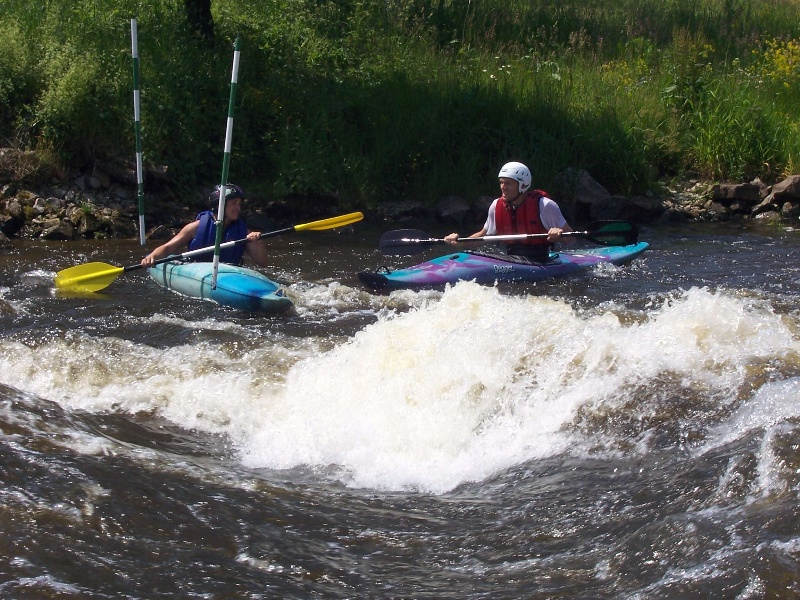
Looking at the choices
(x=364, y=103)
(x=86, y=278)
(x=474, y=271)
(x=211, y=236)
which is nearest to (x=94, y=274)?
(x=86, y=278)

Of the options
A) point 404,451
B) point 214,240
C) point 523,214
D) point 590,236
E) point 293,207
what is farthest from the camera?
point 293,207

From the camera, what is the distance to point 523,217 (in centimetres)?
782

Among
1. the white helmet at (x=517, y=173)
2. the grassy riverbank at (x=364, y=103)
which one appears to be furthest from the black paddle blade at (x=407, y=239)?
the grassy riverbank at (x=364, y=103)

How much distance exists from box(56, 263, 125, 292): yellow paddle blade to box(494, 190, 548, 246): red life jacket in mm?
3055

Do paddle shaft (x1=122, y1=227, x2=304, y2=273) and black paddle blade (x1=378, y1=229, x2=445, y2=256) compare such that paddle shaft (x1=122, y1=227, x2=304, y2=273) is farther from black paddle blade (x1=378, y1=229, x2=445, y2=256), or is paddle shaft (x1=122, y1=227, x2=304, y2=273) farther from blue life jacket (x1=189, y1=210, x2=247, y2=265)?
black paddle blade (x1=378, y1=229, x2=445, y2=256)

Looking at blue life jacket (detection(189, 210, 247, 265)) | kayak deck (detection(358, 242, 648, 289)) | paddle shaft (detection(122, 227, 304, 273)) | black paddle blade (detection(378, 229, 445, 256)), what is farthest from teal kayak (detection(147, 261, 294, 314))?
black paddle blade (detection(378, 229, 445, 256))

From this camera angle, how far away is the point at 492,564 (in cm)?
311

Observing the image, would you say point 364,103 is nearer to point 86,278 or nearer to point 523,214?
point 523,214

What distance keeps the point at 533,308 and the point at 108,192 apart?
21.1ft

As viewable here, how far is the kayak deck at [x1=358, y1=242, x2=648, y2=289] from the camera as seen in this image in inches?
293

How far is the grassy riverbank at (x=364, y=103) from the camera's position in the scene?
426 inches

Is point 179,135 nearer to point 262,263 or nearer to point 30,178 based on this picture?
point 30,178

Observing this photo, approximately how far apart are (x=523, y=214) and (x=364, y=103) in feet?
15.1

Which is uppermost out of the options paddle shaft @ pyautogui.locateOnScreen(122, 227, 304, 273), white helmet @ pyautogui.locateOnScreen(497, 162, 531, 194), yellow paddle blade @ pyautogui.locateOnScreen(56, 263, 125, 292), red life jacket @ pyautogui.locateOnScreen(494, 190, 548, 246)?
white helmet @ pyautogui.locateOnScreen(497, 162, 531, 194)
